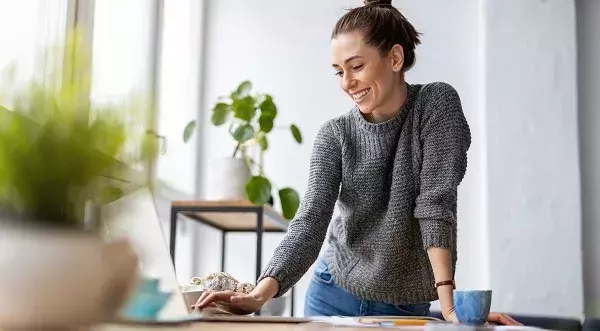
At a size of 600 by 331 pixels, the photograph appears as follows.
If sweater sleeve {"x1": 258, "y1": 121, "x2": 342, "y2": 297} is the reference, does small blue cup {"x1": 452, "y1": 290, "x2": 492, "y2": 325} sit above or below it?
below

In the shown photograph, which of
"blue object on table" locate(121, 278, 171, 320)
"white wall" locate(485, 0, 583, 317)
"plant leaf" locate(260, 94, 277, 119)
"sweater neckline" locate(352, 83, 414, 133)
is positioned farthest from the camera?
"white wall" locate(485, 0, 583, 317)

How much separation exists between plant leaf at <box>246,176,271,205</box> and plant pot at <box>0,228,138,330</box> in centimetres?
227

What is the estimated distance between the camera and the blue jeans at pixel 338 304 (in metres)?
1.66

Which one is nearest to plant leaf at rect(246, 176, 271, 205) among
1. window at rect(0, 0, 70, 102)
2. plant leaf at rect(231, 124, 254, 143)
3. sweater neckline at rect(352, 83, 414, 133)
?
plant leaf at rect(231, 124, 254, 143)

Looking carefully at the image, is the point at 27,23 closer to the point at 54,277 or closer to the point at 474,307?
the point at 474,307

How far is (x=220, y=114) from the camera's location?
121 inches

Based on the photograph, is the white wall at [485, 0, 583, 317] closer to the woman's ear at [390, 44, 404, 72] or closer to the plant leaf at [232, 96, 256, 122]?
the plant leaf at [232, 96, 256, 122]

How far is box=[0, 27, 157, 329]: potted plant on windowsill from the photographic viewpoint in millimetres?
403

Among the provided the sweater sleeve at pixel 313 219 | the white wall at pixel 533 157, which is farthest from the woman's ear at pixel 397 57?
the white wall at pixel 533 157

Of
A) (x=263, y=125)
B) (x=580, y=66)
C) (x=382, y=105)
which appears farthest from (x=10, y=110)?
(x=580, y=66)

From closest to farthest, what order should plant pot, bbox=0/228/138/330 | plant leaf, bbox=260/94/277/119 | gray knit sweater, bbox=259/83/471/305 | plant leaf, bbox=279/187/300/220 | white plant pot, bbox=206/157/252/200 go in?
1. plant pot, bbox=0/228/138/330
2. gray knit sweater, bbox=259/83/471/305
3. white plant pot, bbox=206/157/252/200
4. plant leaf, bbox=260/94/277/119
5. plant leaf, bbox=279/187/300/220

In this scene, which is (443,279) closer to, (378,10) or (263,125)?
(378,10)

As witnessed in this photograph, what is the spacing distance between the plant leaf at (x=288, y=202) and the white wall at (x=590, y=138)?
1590 millimetres

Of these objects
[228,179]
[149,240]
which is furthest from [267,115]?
[149,240]
